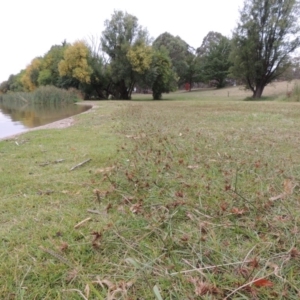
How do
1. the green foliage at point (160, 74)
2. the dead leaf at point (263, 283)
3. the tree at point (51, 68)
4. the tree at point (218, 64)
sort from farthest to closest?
the tree at point (218, 64), the tree at point (51, 68), the green foliage at point (160, 74), the dead leaf at point (263, 283)

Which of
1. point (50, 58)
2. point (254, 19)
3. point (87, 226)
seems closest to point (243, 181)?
point (87, 226)

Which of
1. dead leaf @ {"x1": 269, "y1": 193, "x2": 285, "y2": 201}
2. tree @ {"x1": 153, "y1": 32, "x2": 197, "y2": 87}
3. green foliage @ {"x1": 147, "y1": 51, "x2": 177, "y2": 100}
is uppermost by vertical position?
tree @ {"x1": 153, "y1": 32, "x2": 197, "y2": 87}

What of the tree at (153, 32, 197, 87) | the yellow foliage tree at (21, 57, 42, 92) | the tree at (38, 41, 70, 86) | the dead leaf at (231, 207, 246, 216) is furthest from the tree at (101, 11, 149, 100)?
the dead leaf at (231, 207, 246, 216)

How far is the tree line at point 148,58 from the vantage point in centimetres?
1936

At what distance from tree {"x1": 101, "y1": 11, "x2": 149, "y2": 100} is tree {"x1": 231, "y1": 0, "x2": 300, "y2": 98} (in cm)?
877

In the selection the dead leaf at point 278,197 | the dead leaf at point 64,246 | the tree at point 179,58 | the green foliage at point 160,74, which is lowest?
the dead leaf at point 64,246

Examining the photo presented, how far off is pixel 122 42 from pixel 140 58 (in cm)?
279

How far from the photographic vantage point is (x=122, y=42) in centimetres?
2306

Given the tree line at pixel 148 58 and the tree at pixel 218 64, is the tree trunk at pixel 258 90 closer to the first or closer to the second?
the tree line at pixel 148 58

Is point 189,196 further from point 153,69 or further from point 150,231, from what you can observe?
point 153,69

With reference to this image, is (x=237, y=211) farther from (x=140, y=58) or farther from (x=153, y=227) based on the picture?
(x=140, y=58)

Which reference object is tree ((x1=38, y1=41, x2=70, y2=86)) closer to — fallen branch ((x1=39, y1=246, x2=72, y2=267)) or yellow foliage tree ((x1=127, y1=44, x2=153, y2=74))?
yellow foliage tree ((x1=127, y1=44, x2=153, y2=74))

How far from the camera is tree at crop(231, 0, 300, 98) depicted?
1909 centimetres

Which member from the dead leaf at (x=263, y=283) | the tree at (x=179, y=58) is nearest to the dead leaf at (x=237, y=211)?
the dead leaf at (x=263, y=283)
